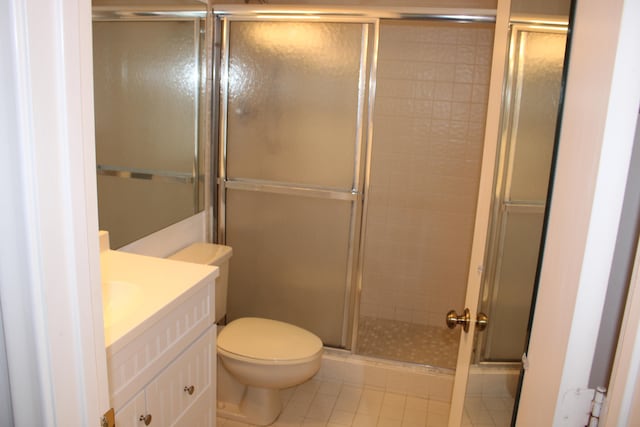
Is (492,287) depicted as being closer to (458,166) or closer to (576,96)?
(576,96)

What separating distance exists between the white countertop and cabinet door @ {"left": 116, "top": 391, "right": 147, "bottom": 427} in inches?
7.3

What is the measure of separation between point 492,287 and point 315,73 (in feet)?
4.97

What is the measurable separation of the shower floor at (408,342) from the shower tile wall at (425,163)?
0.09 metres

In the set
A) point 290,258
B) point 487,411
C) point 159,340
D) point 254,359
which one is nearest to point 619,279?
point 487,411

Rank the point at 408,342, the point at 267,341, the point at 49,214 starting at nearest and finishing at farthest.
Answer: the point at 49,214 → the point at 267,341 → the point at 408,342

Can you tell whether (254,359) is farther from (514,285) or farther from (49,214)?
(49,214)

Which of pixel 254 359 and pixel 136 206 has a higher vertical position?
pixel 136 206

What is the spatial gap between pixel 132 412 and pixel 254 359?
0.95 meters

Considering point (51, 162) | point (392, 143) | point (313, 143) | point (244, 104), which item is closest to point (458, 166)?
point (392, 143)

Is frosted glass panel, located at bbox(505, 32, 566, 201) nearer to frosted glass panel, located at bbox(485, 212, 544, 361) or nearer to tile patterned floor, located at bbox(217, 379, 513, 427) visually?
frosted glass panel, located at bbox(485, 212, 544, 361)

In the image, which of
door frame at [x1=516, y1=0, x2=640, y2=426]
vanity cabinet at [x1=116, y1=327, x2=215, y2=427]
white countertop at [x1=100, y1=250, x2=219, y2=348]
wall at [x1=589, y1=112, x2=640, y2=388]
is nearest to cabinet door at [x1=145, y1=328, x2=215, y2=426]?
vanity cabinet at [x1=116, y1=327, x2=215, y2=427]

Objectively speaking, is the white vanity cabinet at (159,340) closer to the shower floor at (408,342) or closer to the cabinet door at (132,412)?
the cabinet door at (132,412)

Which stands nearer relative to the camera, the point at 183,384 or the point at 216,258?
the point at 183,384

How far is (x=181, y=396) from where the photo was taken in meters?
1.60
